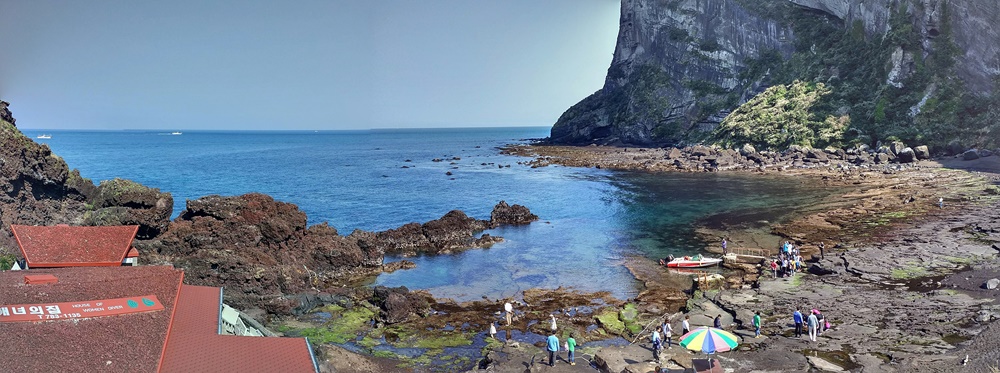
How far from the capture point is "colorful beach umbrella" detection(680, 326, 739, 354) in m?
19.4

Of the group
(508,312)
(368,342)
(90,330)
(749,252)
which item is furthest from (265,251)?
(749,252)

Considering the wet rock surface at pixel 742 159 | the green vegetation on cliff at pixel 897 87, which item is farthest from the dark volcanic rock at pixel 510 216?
the green vegetation on cliff at pixel 897 87

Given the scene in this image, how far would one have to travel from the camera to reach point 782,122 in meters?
102

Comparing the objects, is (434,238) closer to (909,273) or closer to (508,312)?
(508,312)

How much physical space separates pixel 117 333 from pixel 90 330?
584 millimetres

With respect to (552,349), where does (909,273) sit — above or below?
above

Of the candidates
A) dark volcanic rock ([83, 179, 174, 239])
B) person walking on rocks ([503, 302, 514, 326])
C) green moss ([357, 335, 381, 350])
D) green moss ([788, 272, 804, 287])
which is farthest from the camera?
dark volcanic rock ([83, 179, 174, 239])

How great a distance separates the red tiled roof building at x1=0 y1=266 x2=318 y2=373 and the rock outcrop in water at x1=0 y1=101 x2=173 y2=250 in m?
22.4

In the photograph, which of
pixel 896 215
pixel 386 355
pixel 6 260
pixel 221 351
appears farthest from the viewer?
pixel 896 215

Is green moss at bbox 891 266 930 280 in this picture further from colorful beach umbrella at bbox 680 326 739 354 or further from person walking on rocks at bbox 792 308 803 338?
colorful beach umbrella at bbox 680 326 739 354

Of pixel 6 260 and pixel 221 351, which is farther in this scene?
pixel 6 260

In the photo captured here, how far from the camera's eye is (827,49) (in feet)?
363

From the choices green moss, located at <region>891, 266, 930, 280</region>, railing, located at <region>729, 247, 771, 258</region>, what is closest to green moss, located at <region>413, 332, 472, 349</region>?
railing, located at <region>729, 247, 771, 258</region>

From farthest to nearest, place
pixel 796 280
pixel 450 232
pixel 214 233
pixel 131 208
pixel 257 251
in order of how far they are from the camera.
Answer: pixel 450 232 → pixel 131 208 → pixel 214 233 → pixel 257 251 → pixel 796 280
